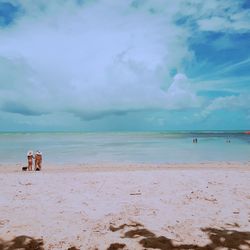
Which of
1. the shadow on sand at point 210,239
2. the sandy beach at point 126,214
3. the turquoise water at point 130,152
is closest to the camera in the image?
the shadow on sand at point 210,239

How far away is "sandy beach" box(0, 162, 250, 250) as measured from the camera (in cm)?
619

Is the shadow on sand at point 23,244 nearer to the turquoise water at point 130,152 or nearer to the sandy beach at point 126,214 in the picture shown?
the sandy beach at point 126,214

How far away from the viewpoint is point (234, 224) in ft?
23.5

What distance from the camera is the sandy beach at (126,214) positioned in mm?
6191

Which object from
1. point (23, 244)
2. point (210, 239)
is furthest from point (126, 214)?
point (23, 244)

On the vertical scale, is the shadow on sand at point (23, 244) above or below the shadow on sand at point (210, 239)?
below

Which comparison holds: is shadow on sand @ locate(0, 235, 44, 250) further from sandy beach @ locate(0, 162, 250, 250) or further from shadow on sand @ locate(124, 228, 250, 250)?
shadow on sand @ locate(124, 228, 250, 250)

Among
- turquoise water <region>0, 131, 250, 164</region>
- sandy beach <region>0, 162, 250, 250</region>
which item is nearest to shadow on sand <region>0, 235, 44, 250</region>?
sandy beach <region>0, 162, 250, 250</region>

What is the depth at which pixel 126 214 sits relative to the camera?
8.07 m

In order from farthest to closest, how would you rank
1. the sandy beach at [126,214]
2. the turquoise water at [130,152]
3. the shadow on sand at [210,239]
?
the turquoise water at [130,152]
the sandy beach at [126,214]
the shadow on sand at [210,239]

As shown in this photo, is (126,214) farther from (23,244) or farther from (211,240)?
(23,244)

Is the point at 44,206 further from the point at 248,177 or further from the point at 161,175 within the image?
the point at 248,177

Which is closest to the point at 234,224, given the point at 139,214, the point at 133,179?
the point at 139,214

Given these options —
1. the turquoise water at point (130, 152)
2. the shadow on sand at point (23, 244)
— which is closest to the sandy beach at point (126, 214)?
the shadow on sand at point (23, 244)
